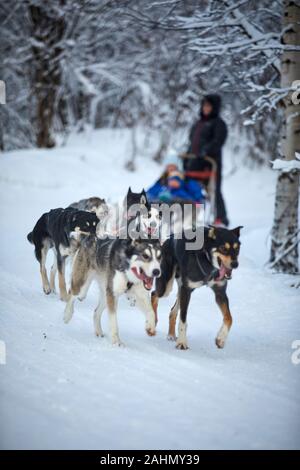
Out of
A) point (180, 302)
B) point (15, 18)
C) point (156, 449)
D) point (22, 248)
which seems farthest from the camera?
point (15, 18)

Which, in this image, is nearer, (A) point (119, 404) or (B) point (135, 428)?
(B) point (135, 428)

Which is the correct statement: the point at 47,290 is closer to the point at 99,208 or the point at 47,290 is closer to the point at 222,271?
the point at 99,208

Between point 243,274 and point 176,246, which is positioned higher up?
point 176,246

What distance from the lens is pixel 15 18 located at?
14141mm

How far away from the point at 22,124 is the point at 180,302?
13177 millimetres

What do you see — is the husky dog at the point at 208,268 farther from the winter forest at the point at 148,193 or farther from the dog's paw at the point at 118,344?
the dog's paw at the point at 118,344

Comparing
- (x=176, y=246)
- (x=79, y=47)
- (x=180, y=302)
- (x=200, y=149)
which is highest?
(x=79, y=47)

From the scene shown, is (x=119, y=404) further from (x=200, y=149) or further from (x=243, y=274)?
(x=200, y=149)

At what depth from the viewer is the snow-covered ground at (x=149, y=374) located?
2.65m

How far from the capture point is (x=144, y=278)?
4.03 metres

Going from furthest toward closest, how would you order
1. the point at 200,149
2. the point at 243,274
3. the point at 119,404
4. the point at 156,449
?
the point at 200,149 → the point at 243,274 → the point at 119,404 → the point at 156,449

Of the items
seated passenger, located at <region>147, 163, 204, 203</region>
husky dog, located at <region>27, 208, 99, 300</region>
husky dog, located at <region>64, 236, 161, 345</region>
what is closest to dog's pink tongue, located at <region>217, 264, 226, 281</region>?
husky dog, located at <region>64, 236, 161, 345</region>

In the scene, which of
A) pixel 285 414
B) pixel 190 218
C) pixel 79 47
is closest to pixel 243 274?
pixel 190 218

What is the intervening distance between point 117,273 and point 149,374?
965mm
